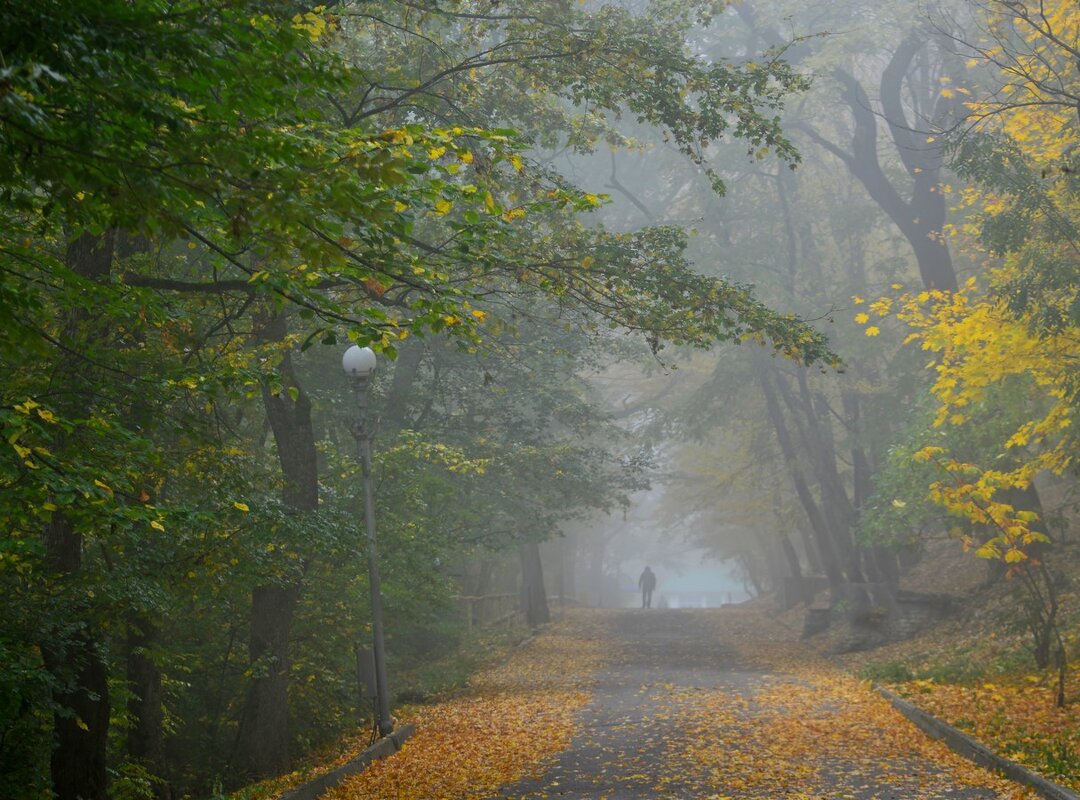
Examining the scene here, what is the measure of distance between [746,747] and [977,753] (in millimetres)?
2422

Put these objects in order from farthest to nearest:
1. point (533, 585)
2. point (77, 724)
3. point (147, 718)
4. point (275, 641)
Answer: point (533, 585), point (275, 641), point (147, 718), point (77, 724)

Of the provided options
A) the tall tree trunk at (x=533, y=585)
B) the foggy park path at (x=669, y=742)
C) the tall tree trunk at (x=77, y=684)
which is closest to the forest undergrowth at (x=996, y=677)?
the foggy park path at (x=669, y=742)

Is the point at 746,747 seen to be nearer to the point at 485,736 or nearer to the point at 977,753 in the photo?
the point at 977,753

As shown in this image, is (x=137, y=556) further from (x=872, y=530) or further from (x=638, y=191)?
(x=638, y=191)

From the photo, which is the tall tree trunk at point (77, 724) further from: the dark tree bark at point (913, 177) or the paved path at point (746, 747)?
the dark tree bark at point (913, 177)

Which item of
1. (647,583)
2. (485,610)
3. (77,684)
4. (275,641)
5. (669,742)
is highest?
(647,583)

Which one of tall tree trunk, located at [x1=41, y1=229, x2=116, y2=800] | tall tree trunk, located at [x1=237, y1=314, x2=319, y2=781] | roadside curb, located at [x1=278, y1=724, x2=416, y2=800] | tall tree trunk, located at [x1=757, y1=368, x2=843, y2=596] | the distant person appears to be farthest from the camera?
the distant person

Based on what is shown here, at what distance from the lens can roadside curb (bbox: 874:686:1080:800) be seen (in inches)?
300

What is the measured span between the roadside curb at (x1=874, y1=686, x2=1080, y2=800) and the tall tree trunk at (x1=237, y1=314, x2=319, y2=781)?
701cm

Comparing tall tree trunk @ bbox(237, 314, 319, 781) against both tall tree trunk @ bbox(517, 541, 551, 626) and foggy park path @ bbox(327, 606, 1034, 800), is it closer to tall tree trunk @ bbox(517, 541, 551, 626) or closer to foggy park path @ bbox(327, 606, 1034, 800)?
foggy park path @ bbox(327, 606, 1034, 800)

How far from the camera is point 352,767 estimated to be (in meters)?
10.7

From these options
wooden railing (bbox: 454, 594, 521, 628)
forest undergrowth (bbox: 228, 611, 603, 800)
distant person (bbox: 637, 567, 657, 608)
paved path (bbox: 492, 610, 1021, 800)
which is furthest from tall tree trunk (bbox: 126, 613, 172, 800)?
distant person (bbox: 637, 567, 657, 608)

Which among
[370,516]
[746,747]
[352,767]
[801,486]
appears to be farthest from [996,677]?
[801,486]

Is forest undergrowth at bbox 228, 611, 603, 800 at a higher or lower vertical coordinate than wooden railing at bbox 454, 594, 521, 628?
lower
